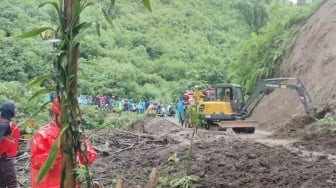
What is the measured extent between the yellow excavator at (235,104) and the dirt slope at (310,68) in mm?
1050

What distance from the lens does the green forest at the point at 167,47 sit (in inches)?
1045

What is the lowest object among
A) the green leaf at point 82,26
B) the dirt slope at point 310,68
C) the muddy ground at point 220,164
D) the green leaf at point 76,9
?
the muddy ground at point 220,164

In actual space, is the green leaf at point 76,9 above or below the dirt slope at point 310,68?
below

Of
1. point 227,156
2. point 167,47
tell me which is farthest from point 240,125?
point 167,47

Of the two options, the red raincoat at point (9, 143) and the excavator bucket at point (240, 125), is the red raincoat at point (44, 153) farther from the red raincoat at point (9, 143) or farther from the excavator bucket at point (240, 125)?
the excavator bucket at point (240, 125)

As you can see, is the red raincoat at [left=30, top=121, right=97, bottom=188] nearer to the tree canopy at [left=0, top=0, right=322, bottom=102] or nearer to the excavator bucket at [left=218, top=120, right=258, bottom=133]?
the tree canopy at [left=0, top=0, right=322, bottom=102]

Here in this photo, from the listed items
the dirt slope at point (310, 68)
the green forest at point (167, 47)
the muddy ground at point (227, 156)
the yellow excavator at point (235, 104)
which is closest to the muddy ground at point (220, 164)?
the muddy ground at point (227, 156)

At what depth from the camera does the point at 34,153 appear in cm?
378

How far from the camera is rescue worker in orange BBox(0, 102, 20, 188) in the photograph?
5652mm

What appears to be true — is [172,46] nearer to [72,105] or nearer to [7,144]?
[7,144]

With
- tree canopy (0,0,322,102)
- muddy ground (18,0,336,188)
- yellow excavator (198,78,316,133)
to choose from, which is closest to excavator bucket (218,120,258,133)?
yellow excavator (198,78,316,133)

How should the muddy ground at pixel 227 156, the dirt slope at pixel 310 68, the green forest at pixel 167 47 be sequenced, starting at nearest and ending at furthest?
the muddy ground at pixel 227 156 → the dirt slope at pixel 310 68 → the green forest at pixel 167 47

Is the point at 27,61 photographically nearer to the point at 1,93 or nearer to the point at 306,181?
the point at 1,93

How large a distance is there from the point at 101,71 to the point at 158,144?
30158 millimetres
